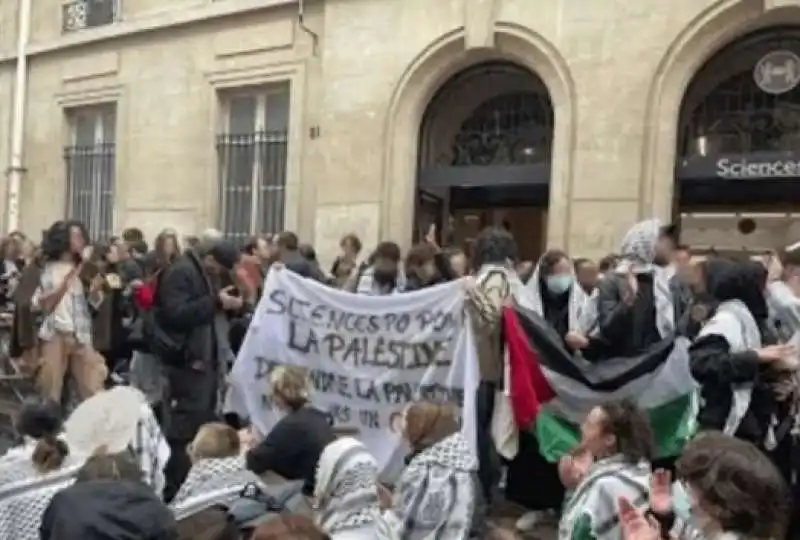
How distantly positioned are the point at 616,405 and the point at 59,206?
14.2 m

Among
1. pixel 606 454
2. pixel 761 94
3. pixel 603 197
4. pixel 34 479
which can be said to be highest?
pixel 761 94

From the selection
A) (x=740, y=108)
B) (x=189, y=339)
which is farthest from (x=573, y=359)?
(x=740, y=108)

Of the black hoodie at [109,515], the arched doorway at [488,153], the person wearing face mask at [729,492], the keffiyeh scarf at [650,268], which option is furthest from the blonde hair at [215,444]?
the arched doorway at [488,153]

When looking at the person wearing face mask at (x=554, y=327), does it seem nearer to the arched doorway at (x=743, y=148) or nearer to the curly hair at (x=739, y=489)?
the curly hair at (x=739, y=489)

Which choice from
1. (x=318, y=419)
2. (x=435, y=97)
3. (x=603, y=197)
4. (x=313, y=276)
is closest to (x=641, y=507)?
(x=318, y=419)

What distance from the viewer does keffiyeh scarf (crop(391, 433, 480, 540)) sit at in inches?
196

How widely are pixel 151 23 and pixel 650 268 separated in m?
10.4

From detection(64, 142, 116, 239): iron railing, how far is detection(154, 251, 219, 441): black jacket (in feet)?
29.5

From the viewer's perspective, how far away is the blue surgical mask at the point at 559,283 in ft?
23.2

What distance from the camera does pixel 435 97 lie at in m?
12.2

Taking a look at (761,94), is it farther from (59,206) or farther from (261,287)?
(59,206)

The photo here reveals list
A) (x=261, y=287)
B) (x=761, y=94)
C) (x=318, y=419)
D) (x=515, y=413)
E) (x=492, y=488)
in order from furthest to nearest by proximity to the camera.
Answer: (x=761, y=94)
(x=261, y=287)
(x=492, y=488)
(x=515, y=413)
(x=318, y=419)

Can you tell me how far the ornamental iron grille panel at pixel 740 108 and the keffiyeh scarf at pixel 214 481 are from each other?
6.99 meters

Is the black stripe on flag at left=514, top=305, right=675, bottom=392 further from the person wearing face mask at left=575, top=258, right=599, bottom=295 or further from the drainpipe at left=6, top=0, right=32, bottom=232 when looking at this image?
the drainpipe at left=6, top=0, right=32, bottom=232
